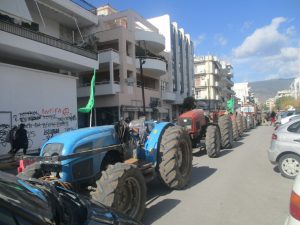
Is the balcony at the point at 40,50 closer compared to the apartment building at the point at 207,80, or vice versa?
the balcony at the point at 40,50

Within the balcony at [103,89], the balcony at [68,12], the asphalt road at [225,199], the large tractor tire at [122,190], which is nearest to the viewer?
the large tractor tire at [122,190]

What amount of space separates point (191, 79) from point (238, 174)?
156ft

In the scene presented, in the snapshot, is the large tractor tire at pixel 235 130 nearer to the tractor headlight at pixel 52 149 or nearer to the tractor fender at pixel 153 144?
the tractor fender at pixel 153 144

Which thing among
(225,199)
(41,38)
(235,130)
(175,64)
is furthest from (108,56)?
(225,199)

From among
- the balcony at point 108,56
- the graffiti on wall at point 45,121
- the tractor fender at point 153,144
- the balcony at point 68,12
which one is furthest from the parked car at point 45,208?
the balcony at point 108,56

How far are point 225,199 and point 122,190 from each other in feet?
8.22

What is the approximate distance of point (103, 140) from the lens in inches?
250

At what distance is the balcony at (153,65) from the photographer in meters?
33.9

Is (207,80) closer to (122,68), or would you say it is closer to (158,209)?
(122,68)

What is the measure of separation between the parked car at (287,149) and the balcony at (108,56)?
22.1 meters

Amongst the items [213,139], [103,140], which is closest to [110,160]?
[103,140]

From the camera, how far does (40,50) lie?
64.7 feet

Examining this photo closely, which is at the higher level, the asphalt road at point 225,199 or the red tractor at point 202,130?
the red tractor at point 202,130

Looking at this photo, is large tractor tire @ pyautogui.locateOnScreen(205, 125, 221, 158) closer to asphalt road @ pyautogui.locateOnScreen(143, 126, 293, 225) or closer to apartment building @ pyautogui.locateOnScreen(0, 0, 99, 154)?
asphalt road @ pyautogui.locateOnScreen(143, 126, 293, 225)
